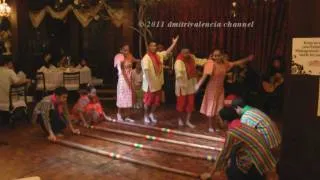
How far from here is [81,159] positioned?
16.3 feet

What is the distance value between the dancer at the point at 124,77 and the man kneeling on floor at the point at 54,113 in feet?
3.68

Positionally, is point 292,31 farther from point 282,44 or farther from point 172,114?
point 282,44

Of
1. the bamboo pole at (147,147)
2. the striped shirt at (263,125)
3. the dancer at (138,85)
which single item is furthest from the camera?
the dancer at (138,85)

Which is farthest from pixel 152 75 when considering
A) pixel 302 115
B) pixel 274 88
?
pixel 302 115

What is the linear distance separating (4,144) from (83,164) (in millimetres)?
1639

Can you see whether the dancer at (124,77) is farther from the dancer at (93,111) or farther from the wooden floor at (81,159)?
the wooden floor at (81,159)

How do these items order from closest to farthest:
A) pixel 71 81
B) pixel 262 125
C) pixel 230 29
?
pixel 262 125, pixel 71 81, pixel 230 29

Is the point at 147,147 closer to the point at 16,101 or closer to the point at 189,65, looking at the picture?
the point at 189,65

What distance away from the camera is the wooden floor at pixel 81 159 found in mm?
4441

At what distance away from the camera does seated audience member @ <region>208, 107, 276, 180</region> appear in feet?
9.43

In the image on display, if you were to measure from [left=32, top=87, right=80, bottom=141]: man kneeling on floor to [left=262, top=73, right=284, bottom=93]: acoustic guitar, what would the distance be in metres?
4.19

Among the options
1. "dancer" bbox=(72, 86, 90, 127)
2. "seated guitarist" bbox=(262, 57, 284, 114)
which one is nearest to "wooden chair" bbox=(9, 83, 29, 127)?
"dancer" bbox=(72, 86, 90, 127)

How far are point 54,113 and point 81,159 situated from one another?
132 cm

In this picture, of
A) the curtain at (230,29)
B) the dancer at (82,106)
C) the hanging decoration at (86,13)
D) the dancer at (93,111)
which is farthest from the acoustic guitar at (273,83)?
the hanging decoration at (86,13)
